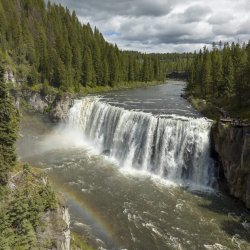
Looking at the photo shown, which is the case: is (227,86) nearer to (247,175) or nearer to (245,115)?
(245,115)

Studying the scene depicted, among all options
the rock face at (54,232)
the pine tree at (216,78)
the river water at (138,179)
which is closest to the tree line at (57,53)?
the river water at (138,179)

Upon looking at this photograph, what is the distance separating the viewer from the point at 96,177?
1601 inches

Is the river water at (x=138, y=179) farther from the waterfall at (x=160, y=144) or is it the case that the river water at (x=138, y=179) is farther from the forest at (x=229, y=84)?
the forest at (x=229, y=84)

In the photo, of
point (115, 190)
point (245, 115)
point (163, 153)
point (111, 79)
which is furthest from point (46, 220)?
point (111, 79)

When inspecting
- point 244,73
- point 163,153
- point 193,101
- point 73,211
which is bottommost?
point 73,211

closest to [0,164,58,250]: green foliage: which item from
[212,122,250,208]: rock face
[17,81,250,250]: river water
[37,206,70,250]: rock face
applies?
[37,206,70,250]: rock face

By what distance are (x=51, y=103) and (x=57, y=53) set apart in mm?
25947

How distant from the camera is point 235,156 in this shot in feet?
119

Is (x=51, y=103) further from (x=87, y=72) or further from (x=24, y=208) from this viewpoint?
(x=24, y=208)

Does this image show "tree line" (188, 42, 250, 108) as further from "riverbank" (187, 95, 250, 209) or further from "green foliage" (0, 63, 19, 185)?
"green foliage" (0, 63, 19, 185)

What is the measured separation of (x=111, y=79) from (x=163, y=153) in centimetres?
6333

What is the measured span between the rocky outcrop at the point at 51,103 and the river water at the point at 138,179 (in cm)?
585

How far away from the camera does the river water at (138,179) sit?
28953 mm

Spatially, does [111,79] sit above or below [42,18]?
below
